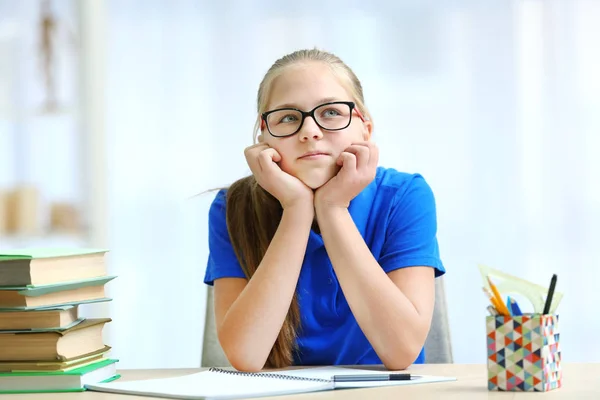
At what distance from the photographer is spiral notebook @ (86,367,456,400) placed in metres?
1.05

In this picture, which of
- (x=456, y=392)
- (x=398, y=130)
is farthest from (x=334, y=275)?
(x=398, y=130)

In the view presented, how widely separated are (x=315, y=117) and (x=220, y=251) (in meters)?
0.34

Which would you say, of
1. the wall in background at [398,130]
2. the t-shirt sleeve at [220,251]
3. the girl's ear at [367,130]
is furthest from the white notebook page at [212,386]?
the wall in background at [398,130]

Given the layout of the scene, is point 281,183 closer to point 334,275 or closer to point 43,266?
point 334,275

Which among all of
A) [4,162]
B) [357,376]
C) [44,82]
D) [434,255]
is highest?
[44,82]

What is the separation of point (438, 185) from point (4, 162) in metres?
1.71

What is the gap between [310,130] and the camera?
1.43m

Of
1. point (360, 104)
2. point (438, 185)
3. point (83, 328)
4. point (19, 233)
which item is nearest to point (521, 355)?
point (83, 328)

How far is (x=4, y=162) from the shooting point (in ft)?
10.5

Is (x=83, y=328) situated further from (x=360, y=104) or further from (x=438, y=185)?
(x=438, y=185)

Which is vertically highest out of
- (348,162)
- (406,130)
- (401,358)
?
(406,130)

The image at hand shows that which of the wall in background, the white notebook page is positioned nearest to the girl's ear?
the white notebook page

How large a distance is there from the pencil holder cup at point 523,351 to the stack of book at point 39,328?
58 centimetres

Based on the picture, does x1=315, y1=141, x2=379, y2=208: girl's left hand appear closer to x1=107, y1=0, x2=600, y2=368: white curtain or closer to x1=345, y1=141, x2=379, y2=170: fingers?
x1=345, y1=141, x2=379, y2=170: fingers
